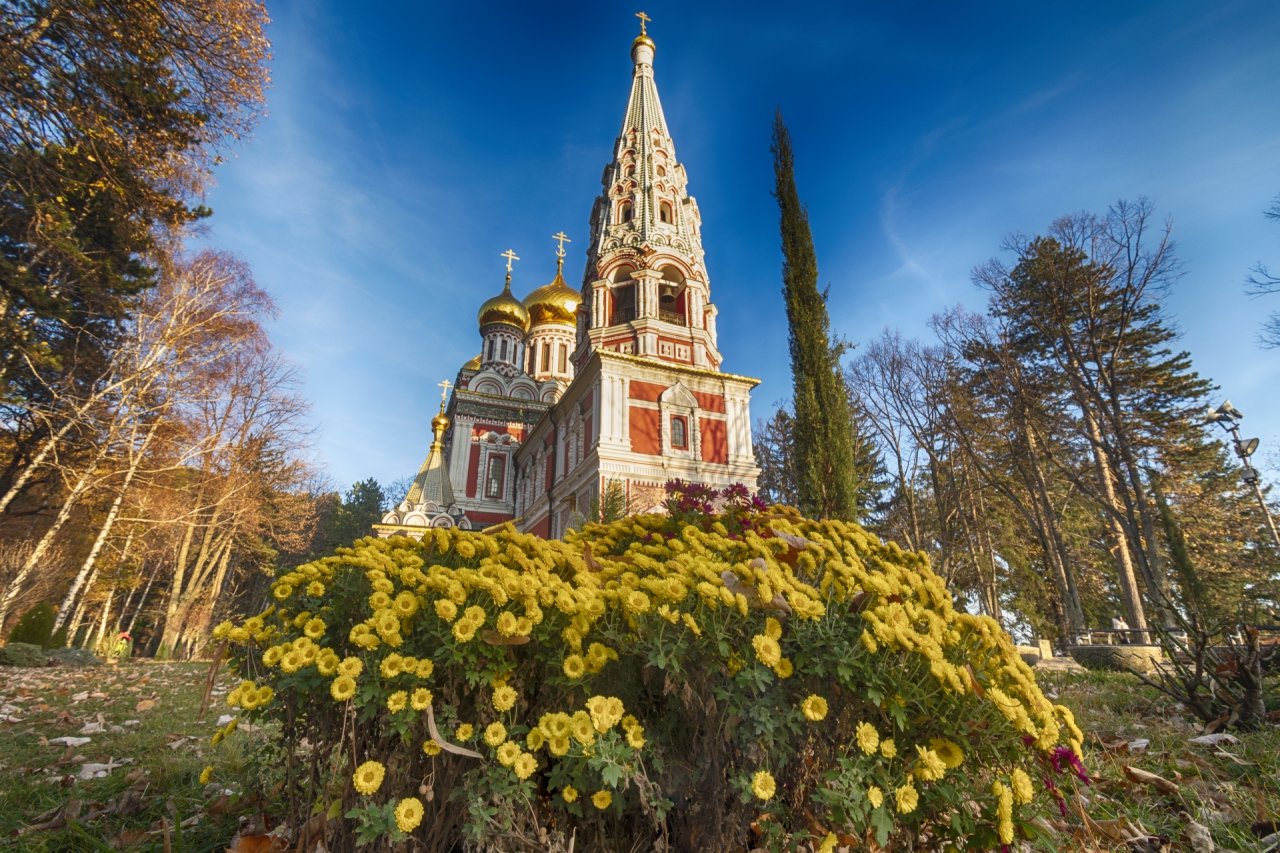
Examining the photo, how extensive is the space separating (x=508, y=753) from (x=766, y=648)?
768 millimetres

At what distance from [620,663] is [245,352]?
19.2m

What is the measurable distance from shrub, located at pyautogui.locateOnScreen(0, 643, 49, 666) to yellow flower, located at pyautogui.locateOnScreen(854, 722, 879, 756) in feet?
46.8

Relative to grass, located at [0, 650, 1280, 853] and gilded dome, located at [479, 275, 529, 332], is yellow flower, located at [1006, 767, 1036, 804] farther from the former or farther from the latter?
gilded dome, located at [479, 275, 529, 332]

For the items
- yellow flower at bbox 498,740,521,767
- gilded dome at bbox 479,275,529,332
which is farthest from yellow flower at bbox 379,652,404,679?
gilded dome at bbox 479,275,529,332

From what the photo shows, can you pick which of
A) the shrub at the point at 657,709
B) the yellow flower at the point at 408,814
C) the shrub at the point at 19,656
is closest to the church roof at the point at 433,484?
the shrub at the point at 19,656

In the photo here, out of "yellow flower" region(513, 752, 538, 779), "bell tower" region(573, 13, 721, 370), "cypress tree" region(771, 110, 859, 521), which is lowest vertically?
"yellow flower" region(513, 752, 538, 779)

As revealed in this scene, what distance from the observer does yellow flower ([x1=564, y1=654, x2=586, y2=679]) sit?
166cm

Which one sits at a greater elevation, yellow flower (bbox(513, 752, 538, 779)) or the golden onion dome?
the golden onion dome

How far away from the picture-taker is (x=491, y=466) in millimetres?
26406

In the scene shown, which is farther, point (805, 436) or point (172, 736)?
point (805, 436)

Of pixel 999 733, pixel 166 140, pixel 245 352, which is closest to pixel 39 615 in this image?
pixel 245 352

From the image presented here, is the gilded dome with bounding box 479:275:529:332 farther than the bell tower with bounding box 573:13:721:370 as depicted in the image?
Yes

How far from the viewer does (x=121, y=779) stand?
2881mm

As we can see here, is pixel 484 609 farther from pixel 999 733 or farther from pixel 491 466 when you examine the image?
pixel 491 466
